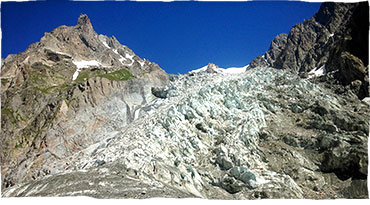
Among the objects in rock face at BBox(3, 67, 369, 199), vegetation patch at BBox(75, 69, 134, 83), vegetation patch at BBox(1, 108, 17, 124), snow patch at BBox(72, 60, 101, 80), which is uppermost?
snow patch at BBox(72, 60, 101, 80)

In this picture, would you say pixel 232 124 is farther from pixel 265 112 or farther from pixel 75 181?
pixel 75 181

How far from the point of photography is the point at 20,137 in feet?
145

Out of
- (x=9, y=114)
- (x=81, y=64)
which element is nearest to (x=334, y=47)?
(x=9, y=114)

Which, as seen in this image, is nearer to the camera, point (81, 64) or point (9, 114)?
point (9, 114)

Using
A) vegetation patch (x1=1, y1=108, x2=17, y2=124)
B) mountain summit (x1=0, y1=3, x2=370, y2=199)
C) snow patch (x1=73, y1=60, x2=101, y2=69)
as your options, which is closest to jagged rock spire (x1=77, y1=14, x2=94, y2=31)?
snow patch (x1=73, y1=60, x2=101, y2=69)

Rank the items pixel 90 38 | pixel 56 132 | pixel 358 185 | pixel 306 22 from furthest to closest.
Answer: pixel 90 38, pixel 306 22, pixel 56 132, pixel 358 185

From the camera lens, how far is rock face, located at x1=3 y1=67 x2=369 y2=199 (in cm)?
1400

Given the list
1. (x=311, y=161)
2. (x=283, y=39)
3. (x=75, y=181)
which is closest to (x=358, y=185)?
(x=311, y=161)

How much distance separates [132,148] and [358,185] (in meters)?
14.2

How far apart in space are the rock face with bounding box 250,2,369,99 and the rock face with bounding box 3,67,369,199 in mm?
10987

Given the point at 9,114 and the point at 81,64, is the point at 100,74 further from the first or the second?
the point at 9,114

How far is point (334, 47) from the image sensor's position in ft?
210

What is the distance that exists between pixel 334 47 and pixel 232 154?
56.4 metres

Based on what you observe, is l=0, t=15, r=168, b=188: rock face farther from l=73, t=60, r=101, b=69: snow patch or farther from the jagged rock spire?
the jagged rock spire
